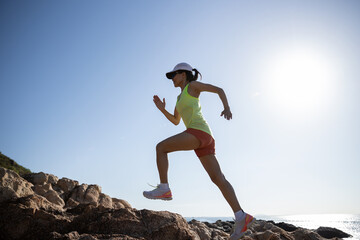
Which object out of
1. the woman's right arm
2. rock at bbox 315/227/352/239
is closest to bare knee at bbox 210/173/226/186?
the woman's right arm

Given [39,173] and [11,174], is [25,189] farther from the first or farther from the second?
[39,173]

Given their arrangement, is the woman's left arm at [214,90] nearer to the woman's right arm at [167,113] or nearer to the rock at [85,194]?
the woman's right arm at [167,113]

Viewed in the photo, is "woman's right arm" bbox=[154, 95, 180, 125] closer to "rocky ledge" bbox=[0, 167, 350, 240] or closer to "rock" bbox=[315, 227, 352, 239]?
"rocky ledge" bbox=[0, 167, 350, 240]

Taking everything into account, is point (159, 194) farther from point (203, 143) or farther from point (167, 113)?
point (167, 113)

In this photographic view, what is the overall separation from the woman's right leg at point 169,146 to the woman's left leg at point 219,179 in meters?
0.37

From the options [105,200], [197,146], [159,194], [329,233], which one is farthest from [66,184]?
[329,233]

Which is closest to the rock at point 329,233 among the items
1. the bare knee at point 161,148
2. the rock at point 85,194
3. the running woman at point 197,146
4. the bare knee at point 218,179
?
the rock at point 85,194

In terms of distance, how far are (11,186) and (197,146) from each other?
3.49 m

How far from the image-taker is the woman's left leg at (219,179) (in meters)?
4.30

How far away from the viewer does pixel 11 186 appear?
5105mm

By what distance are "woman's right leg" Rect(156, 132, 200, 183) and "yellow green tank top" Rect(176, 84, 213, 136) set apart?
0.23 metres

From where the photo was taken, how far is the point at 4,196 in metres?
4.60

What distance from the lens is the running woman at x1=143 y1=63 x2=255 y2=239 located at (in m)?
4.29

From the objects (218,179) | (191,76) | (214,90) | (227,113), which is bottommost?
(218,179)
